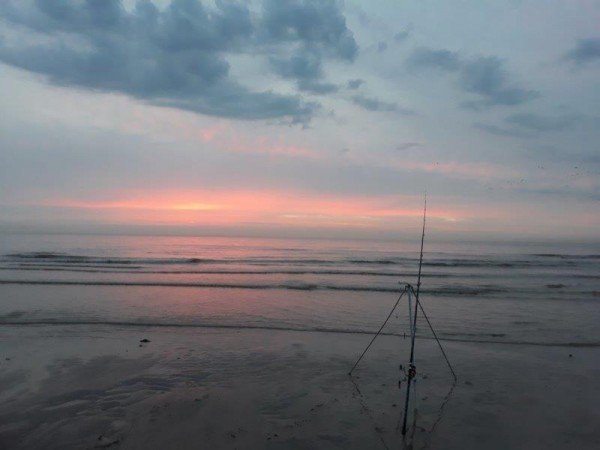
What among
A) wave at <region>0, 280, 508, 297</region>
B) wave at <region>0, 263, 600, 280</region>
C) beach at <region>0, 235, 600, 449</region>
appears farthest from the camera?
wave at <region>0, 263, 600, 280</region>

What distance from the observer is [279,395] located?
683cm

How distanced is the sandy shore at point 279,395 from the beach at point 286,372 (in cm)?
3

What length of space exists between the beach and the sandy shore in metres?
0.03

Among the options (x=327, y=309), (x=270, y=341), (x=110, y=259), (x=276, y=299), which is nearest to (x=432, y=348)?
(x=270, y=341)

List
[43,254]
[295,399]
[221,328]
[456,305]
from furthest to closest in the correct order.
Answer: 1. [43,254]
2. [456,305]
3. [221,328]
4. [295,399]

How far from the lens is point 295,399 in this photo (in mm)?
6680

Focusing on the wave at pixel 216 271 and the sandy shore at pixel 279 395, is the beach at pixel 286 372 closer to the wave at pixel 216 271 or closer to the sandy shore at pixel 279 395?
the sandy shore at pixel 279 395

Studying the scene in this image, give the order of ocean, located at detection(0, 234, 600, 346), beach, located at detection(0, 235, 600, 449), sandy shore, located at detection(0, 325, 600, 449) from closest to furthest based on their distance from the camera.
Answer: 1. sandy shore, located at detection(0, 325, 600, 449)
2. beach, located at detection(0, 235, 600, 449)
3. ocean, located at detection(0, 234, 600, 346)

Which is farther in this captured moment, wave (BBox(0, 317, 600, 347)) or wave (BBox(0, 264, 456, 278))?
wave (BBox(0, 264, 456, 278))

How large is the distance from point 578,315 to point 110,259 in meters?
33.4

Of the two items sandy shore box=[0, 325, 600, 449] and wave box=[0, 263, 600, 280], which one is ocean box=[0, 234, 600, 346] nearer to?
wave box=[0, 263, 600, 280]

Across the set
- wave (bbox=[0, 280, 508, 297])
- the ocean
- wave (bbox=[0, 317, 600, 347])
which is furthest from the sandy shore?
wave (bbox=[0, 280, 508, 297])

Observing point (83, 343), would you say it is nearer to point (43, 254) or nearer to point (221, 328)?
point (221, 328)

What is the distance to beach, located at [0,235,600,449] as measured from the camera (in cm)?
560
